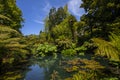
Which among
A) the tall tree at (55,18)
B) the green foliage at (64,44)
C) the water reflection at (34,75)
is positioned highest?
the tall tree at (55,18)

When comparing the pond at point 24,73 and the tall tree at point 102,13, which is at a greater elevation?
the tall tree at point 102,13

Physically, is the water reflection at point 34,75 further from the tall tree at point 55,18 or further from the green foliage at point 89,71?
the tall tree at point 55,18

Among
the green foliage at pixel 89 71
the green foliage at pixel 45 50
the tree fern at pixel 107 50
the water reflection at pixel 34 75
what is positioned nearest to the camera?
the tree fern at pixel 107 50

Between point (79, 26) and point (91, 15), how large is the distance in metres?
2.19

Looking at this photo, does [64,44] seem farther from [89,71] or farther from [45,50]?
[89,71]

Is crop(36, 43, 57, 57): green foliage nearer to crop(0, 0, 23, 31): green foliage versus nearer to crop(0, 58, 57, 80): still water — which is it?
crop(0, 0, 23, 31): green foliage

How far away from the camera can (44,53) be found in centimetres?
3356

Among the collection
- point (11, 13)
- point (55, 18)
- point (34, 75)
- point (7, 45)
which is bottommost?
point (34, 75)

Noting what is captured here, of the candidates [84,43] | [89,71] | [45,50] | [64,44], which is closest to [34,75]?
[89,71]

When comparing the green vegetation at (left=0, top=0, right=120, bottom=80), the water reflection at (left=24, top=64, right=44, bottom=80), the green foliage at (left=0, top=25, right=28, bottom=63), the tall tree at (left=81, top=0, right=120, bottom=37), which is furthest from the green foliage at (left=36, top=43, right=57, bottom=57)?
the water reflection at (left=24, top=64, right=44, bottom=80)

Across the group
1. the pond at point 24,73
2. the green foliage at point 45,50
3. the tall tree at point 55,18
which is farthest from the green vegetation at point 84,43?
the tall tree at point 55,18

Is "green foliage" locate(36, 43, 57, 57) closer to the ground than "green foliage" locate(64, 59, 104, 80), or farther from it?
farther from it

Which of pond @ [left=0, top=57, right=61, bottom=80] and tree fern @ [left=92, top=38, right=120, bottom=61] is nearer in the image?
tree fern @ [left=92, top=38, right=120, bottom=61]

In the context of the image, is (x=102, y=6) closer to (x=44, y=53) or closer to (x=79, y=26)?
(x=79, y=26)
